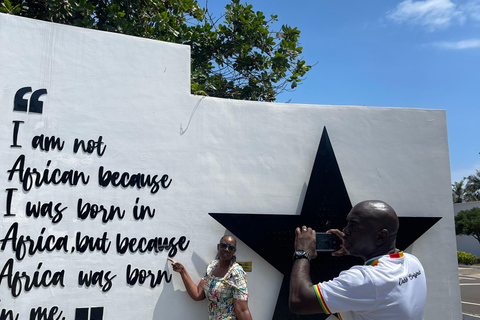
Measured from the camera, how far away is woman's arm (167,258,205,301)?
4.34m

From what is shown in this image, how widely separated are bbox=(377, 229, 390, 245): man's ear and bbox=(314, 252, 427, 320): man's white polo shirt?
0.13m

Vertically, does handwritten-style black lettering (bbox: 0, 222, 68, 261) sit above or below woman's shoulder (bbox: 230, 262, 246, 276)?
above

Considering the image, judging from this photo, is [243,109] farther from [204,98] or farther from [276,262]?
[276,262]

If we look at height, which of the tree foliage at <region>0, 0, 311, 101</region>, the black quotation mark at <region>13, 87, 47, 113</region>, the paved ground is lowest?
the paved ground

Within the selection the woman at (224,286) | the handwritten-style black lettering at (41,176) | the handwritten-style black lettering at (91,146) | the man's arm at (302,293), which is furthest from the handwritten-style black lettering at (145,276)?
the man's arm at (302,293)

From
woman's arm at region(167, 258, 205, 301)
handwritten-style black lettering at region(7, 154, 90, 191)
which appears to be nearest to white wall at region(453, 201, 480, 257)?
woman's arm at region(167, 258, 205, 301)

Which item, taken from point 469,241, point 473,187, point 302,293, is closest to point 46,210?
point 302,293

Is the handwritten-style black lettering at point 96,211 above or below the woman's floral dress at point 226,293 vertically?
above

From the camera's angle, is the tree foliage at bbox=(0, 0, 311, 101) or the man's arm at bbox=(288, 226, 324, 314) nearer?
the man's arm at bbox=(288, 226, 324, 314)

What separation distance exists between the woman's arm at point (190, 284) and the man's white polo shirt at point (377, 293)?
2365 millimetres

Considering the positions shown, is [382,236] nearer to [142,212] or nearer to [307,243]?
[307,243]

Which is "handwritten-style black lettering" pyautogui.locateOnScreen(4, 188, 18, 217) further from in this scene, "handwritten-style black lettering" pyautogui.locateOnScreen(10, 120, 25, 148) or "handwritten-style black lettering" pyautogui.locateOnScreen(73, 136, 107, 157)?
"handwritten-style black lettering" pyautogui.locateOnScreen(73, 136, 107, 157)

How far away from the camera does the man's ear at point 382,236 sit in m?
2.34

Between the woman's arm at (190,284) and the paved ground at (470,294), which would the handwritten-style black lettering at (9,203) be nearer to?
the woman's arm at (190,284)
